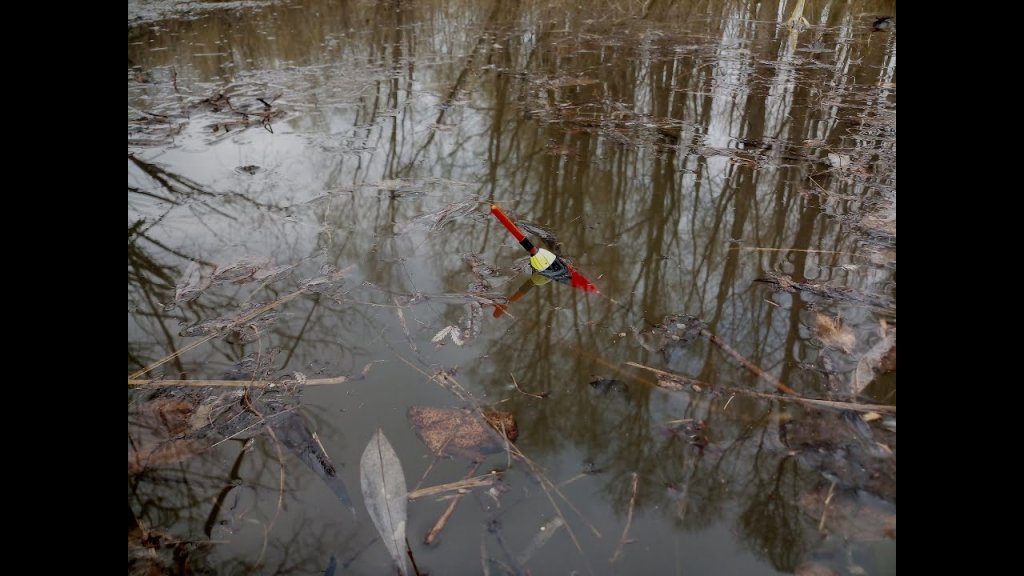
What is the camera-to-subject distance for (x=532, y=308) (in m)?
2.39

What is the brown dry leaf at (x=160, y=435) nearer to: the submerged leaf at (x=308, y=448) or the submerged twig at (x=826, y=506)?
the submerged leaf at (x=308, y=448)

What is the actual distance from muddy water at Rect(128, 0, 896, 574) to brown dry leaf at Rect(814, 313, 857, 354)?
0.01 m

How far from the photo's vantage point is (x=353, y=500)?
5.56ft

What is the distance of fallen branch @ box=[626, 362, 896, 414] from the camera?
187 cm

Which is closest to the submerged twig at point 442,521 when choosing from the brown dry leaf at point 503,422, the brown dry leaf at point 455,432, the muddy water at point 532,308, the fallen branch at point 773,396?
the muddy water at point 532,308

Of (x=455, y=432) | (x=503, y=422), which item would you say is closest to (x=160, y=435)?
(x=455, y=432)

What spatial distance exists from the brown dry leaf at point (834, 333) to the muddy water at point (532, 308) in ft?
0.03

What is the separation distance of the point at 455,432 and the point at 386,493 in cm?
29

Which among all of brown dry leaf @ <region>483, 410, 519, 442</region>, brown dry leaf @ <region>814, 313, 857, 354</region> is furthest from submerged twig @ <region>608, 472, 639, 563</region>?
brown dry leaf @ <region>814, 313, 857, 354</region>

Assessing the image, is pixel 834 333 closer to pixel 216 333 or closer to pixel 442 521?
pixel 442 521

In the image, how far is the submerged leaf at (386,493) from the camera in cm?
157

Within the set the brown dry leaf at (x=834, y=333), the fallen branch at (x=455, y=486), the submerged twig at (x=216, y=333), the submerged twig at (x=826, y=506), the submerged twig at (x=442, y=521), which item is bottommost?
the submerged twig at (x=442, y=521)
